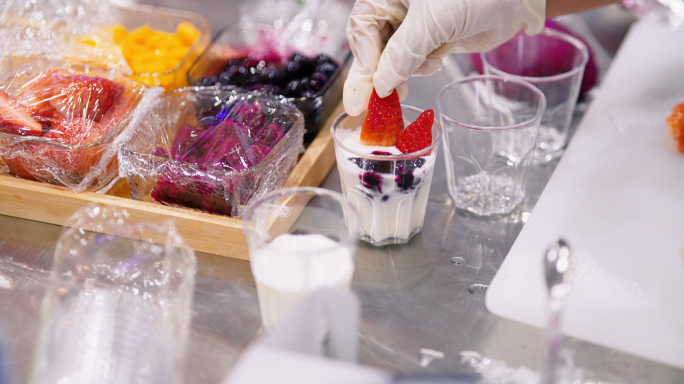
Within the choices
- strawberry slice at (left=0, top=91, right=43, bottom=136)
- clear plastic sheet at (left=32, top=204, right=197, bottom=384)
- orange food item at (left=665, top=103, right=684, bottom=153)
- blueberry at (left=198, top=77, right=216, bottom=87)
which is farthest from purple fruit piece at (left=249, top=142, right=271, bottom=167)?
orange food item at (left=665, top=103, right=684, bottom=153)

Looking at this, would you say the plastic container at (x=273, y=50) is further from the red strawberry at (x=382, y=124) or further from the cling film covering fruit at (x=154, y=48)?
the red strawberry at (x=382, y=124)

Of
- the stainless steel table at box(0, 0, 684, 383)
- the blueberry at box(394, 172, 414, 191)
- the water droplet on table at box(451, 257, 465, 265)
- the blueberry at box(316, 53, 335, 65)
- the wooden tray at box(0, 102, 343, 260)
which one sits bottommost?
the water droplet on table at box(451, 257, 465, 265)

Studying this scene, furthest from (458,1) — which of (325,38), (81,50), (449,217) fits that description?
(81,50)

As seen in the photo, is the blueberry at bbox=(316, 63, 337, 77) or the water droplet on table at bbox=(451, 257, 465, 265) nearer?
the water droplet on table at bbox=(451, 257, 465, 265)

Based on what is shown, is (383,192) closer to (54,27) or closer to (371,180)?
(371,180)

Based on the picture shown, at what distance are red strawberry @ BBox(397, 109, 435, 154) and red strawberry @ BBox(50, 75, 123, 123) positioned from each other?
2.09ft

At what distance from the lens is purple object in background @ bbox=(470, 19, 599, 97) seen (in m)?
1.53

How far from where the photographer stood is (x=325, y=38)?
164 cm

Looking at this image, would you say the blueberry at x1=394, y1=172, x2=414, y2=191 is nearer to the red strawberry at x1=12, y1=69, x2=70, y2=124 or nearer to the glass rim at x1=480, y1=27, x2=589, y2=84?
the glass rim at x1=480, y1=27, x2=589, y2=84

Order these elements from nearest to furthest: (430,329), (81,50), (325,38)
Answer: (430,329) → (81,50) → (325,38)

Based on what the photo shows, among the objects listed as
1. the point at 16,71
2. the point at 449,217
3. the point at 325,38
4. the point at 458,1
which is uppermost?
the point at 458,1

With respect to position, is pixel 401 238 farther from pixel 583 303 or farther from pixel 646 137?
pixel 646 137

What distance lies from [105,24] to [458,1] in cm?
101

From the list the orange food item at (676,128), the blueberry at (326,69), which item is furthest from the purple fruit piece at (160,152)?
the orange food item at (676,128)
